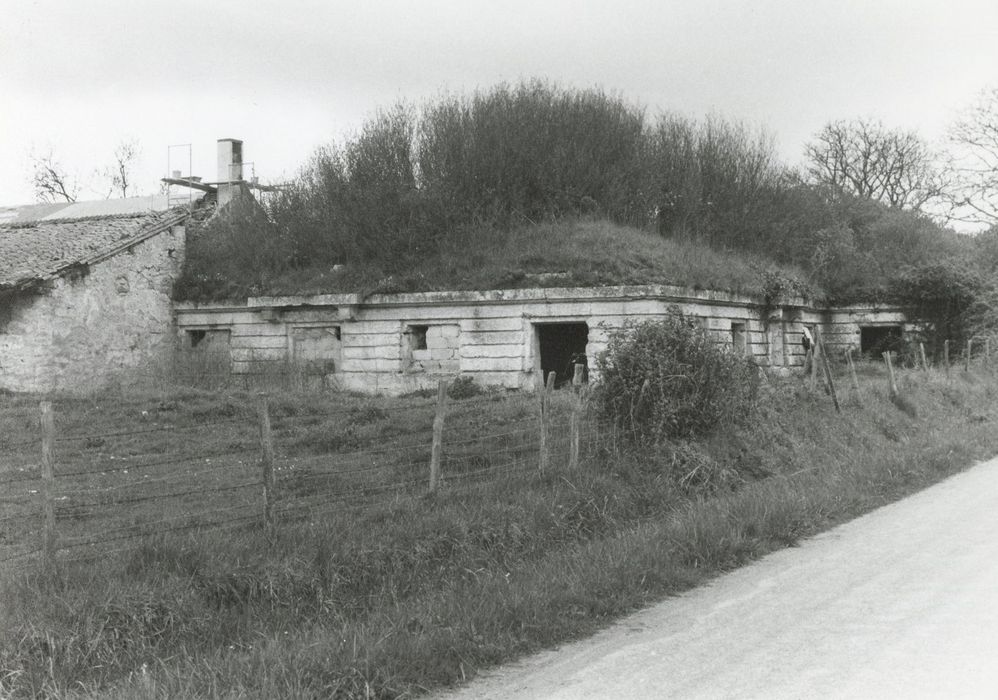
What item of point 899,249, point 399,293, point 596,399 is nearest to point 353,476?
point 596,399

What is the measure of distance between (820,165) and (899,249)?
17.2 meters

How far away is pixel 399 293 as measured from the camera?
2116 centimetres

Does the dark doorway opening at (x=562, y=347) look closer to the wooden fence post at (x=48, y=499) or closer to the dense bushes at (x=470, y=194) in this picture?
the dense bushes at (x=470, y=194)

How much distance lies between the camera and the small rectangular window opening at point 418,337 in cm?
2147

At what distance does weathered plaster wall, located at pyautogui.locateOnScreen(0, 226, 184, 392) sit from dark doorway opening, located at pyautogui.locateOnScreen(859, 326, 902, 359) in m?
20.8

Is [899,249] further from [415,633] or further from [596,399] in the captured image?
[415,633]

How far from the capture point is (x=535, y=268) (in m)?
20.4

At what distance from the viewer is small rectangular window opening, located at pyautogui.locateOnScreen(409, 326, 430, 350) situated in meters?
21.5

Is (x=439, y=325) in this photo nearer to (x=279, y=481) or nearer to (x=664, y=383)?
(x=664, y=383)

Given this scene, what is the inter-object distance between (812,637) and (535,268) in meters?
15.3

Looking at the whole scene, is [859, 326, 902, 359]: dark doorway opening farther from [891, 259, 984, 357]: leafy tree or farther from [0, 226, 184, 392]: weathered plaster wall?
[0, 226, 184, 392]: weathered plaster wall

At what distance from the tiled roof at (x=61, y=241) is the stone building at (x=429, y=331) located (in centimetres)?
236

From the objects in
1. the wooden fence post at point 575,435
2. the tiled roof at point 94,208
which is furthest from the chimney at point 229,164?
the wooden fence post at point 575,435

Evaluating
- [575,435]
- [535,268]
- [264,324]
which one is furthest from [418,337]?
[575,435]
